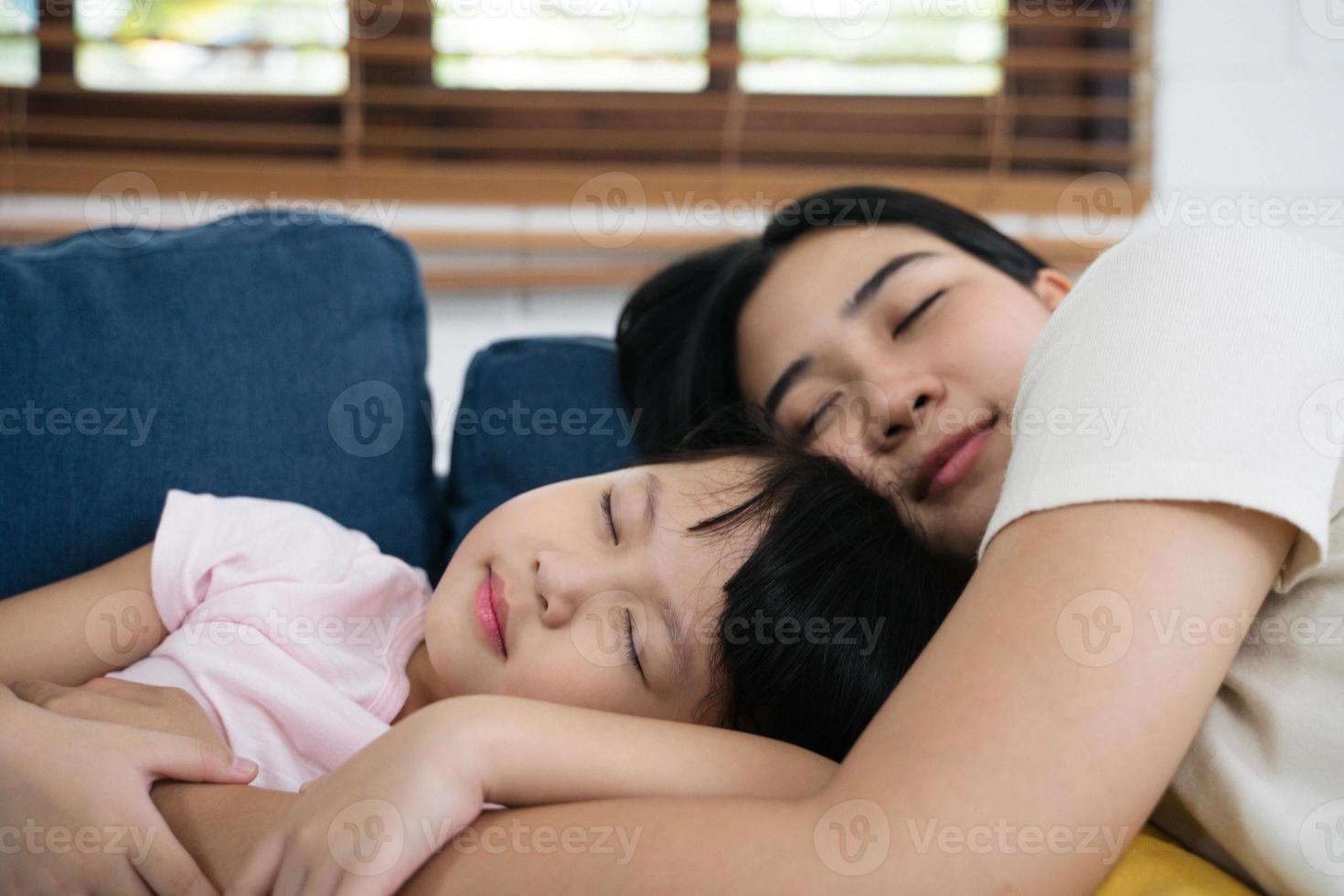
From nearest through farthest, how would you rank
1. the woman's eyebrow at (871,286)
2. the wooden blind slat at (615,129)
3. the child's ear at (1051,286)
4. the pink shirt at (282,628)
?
1. the pink shirt at (282,628)
2. the woman's eyebrow at (871,286)
3. the child's ear at (1051,286)
4. the wooden blind slat at (615,129)

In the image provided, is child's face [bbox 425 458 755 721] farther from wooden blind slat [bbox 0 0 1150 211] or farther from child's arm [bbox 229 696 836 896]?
wooden blind slat [bbox 0 0 1150 211]

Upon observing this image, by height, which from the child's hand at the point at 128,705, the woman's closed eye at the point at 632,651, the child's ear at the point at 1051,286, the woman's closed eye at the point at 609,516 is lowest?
the child's hand at the point at 128,705

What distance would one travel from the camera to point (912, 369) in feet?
3.67

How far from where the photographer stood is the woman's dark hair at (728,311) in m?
1.33

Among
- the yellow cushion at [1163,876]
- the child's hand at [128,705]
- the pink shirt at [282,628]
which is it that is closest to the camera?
the yellow cushion at [1163,876]

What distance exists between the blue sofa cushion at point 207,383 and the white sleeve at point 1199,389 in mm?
786

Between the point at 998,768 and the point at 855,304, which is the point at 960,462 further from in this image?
the point at 998,768

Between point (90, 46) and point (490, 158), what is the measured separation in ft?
2.87

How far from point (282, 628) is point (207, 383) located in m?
0.31

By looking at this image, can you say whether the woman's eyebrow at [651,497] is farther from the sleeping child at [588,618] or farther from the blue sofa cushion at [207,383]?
the blue sofa cushion at [207,383]

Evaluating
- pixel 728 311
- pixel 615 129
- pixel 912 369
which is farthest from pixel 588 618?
pixel 615 129

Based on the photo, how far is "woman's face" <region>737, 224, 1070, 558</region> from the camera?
110 cm

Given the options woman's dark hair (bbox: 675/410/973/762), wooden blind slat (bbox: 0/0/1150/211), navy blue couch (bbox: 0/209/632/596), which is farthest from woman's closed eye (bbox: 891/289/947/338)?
wooden blind slat (bbox: 0/0/1150/211)

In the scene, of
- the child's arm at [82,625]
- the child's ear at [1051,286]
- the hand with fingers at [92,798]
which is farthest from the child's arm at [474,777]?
the child's ear at [1051,286]
